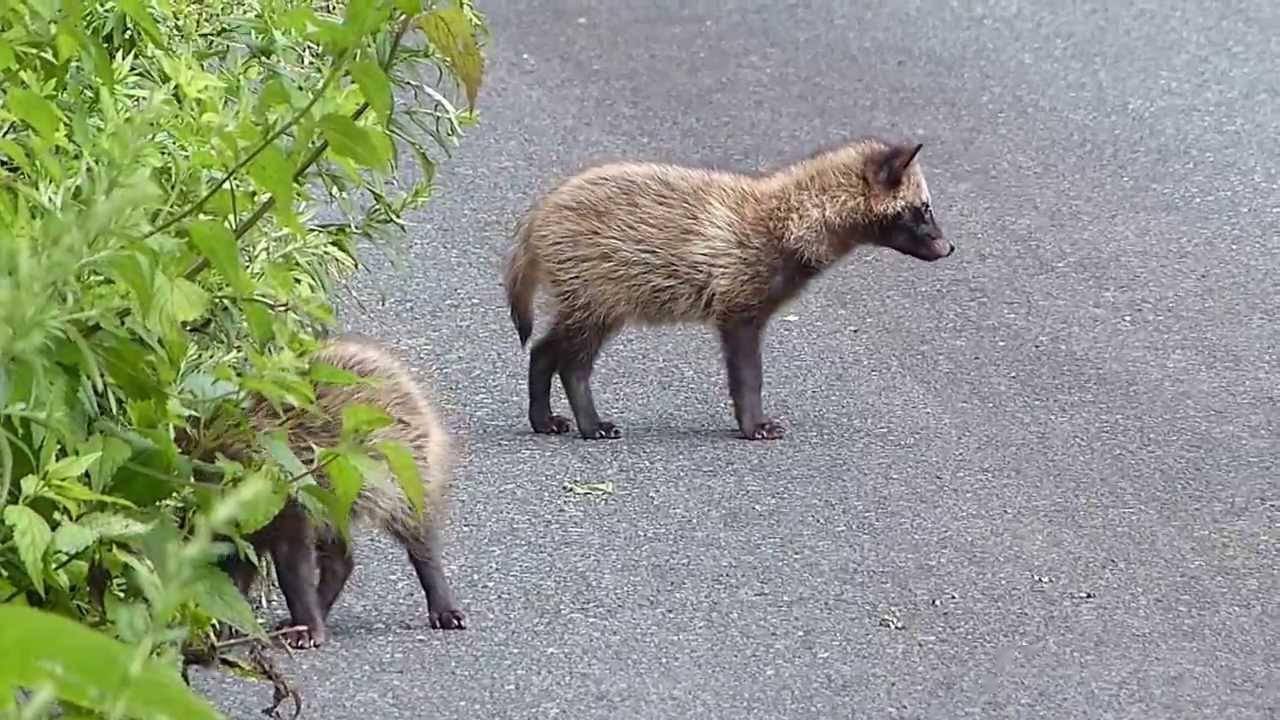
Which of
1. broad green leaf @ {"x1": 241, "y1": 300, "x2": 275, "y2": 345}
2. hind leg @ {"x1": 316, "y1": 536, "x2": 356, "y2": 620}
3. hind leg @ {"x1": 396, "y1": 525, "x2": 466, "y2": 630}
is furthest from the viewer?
hind leg @ {"x1": 396, "y1": 525, "x2": 466, "y2": 630}

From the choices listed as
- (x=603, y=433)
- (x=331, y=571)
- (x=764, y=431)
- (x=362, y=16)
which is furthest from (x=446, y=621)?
(x=362, y=16)

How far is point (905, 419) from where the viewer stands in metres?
6.36

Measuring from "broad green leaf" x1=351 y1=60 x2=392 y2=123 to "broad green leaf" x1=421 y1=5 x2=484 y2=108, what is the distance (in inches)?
8.8

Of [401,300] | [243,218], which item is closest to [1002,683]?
[243,218]

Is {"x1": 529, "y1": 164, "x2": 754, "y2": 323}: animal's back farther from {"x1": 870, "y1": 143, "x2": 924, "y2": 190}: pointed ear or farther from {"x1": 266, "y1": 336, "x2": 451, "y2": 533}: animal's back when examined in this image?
{"x1": 266, "y1": 336, "x2": 451, "y2": 533}: animal's back

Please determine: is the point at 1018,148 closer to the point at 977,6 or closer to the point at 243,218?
the point at 977,6

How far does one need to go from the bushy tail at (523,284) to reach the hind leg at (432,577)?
1.91m

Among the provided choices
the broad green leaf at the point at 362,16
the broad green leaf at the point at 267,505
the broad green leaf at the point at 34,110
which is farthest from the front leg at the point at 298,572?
the broad green leaf at the point at 362,16

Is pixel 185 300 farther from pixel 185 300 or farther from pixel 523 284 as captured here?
pixel 523 284

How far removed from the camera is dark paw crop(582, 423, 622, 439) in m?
6.37

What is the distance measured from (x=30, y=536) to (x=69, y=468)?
0.10 metres

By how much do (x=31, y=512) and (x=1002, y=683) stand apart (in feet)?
7.77

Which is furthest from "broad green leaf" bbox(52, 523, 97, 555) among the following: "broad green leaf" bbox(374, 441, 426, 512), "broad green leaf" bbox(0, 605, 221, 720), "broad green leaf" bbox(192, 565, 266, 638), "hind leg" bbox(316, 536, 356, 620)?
"hind leg" bbox(316, 536, 356, 620)

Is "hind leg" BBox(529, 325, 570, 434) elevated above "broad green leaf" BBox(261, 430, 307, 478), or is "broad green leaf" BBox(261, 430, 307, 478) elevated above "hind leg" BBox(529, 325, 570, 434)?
"broad green leaf" BBox(261, 430, 307, 478)
